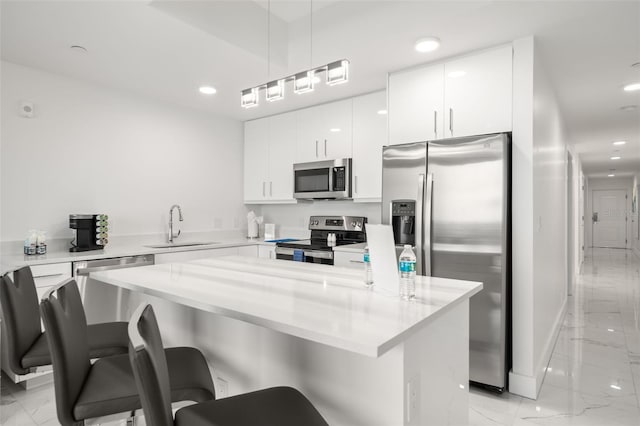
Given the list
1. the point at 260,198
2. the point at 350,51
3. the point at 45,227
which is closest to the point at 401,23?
the point at 350,51

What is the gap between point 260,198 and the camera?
15.6 ft

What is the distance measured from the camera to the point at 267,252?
13.7 feet

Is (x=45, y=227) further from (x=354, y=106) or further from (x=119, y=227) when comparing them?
(x=354, y=106)

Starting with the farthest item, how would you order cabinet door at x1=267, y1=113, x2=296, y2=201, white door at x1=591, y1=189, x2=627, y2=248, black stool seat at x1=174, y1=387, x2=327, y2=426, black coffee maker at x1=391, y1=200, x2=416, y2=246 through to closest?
white door at x1=591, y1=189, x2=627, y2=248
cabinet door at x1=267, y1=113, x2=296, y2=201
black coffee maker at x1=391, y1=200, x2=416, y2=246
black stool seat at x1=174, y1=387, x2=327, y2=426

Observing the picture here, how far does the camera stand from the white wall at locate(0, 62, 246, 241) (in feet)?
9.96

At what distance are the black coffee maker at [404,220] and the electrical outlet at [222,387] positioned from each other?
5.36ft

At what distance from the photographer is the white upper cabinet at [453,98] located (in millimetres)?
2650

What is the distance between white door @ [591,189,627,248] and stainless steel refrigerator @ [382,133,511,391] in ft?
47.9

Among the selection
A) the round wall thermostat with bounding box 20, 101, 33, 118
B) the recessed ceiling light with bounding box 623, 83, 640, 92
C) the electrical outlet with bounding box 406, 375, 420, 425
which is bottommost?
the electrical outlet with bounding box 406, 375, 420, 425

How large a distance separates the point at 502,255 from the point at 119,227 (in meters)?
3.37

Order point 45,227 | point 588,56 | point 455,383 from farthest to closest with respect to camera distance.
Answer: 1. point 45,227
2. point 588,56
3. point 455,383

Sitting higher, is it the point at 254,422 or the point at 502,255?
the point at 502,255

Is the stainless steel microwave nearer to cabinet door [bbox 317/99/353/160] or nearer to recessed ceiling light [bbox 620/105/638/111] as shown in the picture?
cabinet door [bbox 317/99/353/160]

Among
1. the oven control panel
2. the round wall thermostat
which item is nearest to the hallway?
the oven control panel
